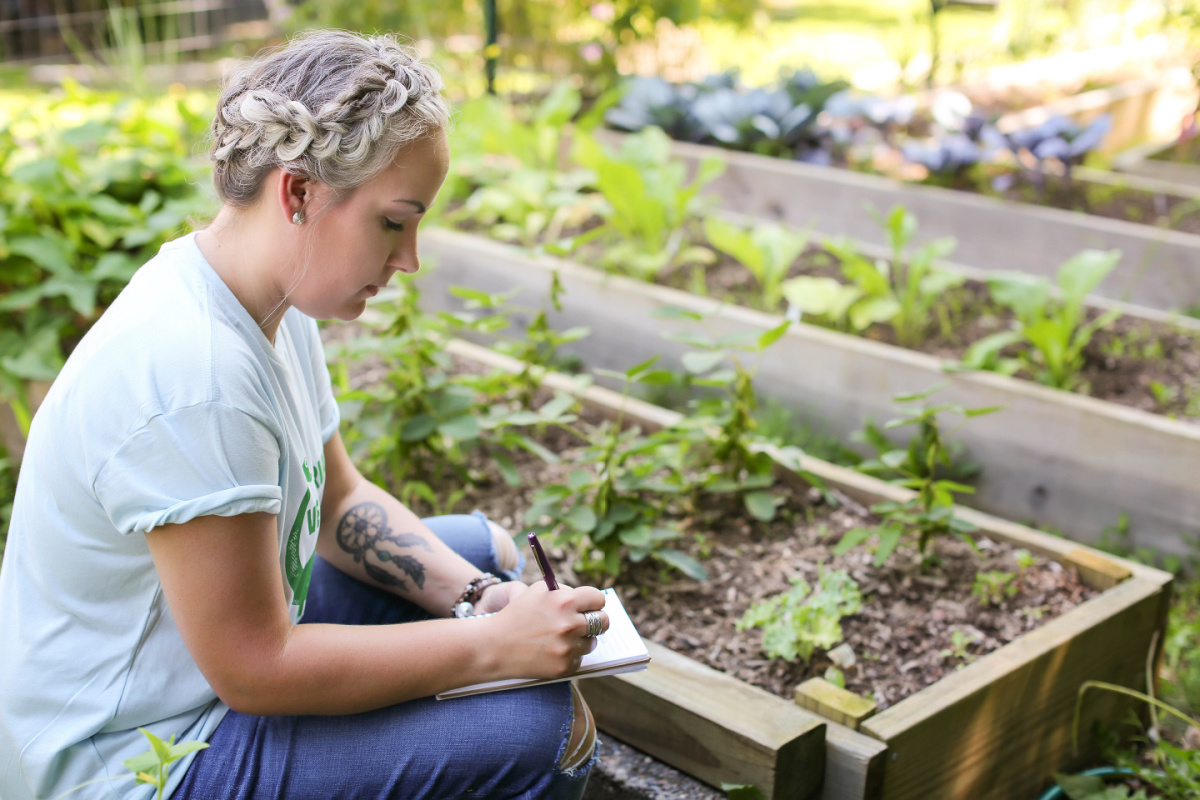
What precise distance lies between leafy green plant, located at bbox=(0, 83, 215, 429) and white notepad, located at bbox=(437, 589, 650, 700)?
68.4 inches

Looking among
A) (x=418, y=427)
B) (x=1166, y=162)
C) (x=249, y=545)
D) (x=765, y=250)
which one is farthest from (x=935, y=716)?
(x=1166, y=162)

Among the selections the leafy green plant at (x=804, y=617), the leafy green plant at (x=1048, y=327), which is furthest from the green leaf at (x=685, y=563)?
the leafy green plant at (x=1048, y=327)

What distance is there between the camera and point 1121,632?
1.75 meters

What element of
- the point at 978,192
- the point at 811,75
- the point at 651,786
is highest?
the point at 811,75

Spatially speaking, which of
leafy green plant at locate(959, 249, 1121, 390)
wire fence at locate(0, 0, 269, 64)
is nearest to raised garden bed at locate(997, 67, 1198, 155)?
leafy green plant at locate(959, 249, 1121, 390)

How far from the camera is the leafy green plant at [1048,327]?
2430 millimetres

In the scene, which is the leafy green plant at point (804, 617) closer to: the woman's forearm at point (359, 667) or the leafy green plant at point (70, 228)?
the woman's forearm at point (359, 667)

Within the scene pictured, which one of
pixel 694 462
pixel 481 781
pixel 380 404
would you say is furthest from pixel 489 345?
pixel 481 781

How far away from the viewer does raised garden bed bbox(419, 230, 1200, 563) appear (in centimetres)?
218

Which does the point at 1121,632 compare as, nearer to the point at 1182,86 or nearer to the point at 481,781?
the point at 481,781

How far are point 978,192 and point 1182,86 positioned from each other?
2008mm

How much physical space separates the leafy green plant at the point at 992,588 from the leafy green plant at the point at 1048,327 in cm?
68

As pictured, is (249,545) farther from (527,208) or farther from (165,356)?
(527,208)

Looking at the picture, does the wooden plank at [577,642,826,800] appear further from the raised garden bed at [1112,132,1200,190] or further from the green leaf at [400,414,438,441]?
the raised garden bed at [1112,132,1200,190]
